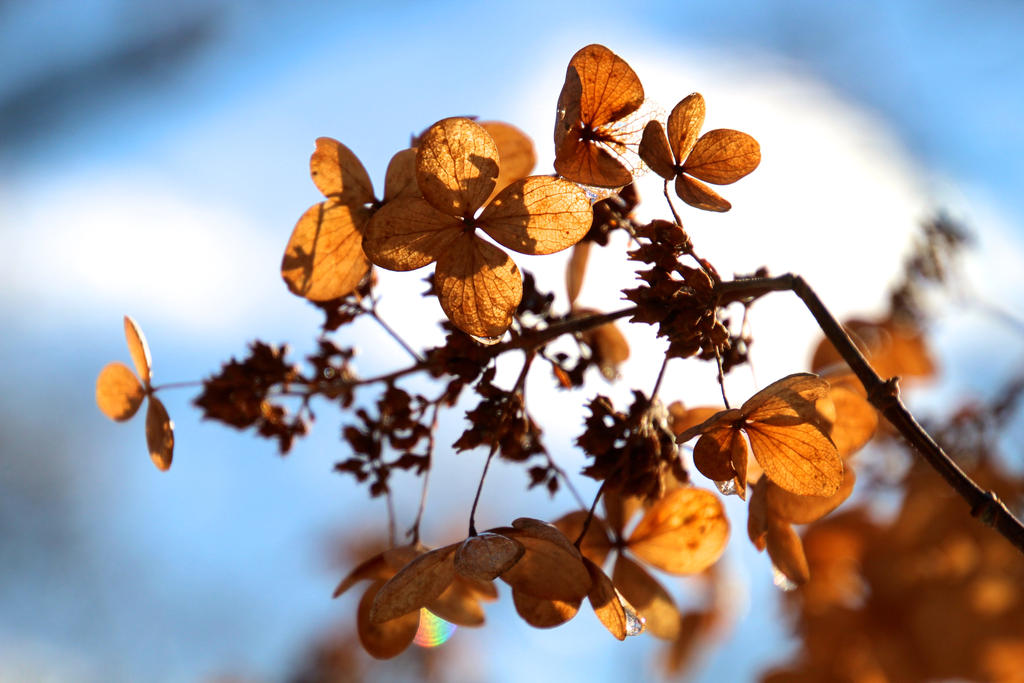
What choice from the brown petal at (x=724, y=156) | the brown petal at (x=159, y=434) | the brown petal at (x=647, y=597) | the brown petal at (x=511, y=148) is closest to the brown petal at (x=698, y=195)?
the brown petal at (x=724, y=156)

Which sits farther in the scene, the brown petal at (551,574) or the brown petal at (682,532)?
the brown petal at (682,532)

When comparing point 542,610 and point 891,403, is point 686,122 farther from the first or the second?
point 542,610

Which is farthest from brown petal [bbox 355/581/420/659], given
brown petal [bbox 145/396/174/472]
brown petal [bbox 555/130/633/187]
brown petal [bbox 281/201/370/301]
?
brown petal [bbox 555/130/633/187]

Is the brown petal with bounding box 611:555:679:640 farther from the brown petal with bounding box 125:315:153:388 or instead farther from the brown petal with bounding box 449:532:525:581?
the brown petal with bounding box 125:315:153:388

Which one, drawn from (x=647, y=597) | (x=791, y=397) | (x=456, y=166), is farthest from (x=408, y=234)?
(x=647, y=597)

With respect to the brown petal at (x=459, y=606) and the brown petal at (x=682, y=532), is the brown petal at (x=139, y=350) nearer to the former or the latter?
the brown petal at (x=459, y=606)

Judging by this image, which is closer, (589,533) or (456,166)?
(456,166)
